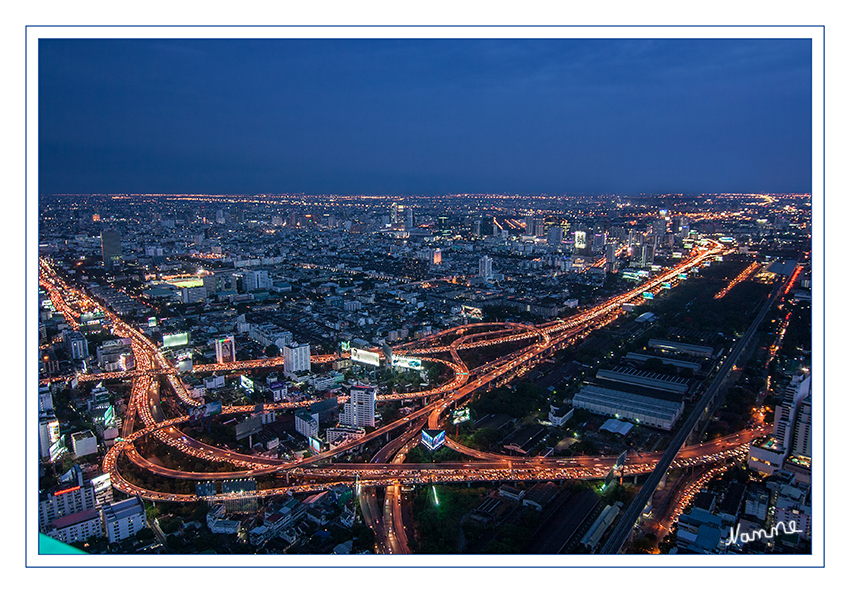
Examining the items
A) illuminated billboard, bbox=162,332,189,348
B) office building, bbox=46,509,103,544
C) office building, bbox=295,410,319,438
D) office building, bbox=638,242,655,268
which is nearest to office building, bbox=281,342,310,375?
office building, bbox=295,410,319,438

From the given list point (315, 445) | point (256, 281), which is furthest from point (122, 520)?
point (256, 281)

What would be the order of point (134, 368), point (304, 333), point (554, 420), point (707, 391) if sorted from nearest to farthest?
point (554, 420) < point (707, 391) < point (134, 368) < point (304, 333)

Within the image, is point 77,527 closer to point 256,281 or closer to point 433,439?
point 433,439

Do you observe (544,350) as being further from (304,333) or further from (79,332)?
(79,332)

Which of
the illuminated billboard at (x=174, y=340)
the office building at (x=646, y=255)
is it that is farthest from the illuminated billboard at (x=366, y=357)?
the office building at (x=646, y=255)

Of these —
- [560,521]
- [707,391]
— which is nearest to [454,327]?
[707,391]

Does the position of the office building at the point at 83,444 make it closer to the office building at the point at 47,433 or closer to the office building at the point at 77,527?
the office building at the point at 47,433

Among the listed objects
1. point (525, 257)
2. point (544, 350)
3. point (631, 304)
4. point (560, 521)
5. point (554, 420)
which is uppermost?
point (525, 257)
